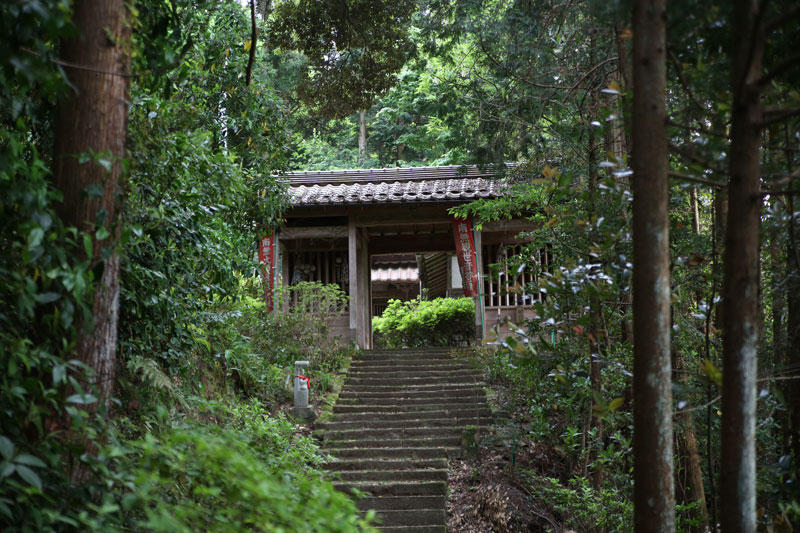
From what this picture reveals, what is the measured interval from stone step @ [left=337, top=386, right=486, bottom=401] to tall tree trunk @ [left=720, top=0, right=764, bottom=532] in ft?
24.7

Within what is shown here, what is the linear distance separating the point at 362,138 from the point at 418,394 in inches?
555

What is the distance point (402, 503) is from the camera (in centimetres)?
735

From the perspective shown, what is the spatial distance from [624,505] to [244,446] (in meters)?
3.49

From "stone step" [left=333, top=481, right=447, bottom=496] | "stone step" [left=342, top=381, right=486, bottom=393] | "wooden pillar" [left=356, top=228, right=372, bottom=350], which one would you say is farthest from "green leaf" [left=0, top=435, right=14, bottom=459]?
"wooden pillar" [left=356, top=228, right=372, bottom=350]

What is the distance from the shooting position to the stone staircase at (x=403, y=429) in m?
7.36

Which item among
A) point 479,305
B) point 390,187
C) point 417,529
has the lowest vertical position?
point 417,529

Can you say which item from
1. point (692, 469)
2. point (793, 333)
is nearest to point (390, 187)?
point (692, 469)

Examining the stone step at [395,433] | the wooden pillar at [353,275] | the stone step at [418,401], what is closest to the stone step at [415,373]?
the stone step at [418,401]

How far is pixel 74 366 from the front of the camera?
10.1ft

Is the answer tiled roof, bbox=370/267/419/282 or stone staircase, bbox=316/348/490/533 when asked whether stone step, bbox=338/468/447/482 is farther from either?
tiled roof, bbox=370/267/419/282

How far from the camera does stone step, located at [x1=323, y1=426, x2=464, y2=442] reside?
891cm

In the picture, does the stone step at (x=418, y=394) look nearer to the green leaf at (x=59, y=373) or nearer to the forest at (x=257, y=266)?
the forest at (x=257, y=266)

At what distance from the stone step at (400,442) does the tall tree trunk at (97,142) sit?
5765 millimetres

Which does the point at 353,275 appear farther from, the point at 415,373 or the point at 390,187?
the point at 415,373
